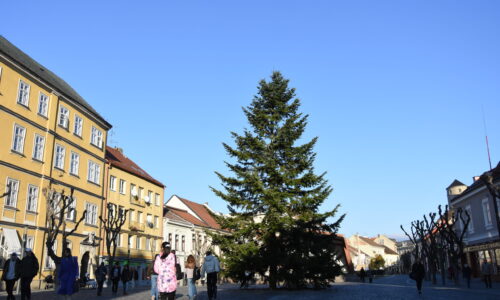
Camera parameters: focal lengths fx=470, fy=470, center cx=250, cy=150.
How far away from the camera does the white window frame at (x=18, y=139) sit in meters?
30.2

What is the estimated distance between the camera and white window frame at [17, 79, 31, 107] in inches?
1220

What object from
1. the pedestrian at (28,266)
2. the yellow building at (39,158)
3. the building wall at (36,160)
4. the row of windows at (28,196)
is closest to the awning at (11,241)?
the yellow building at (39,158)

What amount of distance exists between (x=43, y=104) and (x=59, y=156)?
4.15 m

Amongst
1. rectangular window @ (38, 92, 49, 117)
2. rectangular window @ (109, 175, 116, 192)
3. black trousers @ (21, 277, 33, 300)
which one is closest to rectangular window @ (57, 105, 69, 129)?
rectangular window @ (38, 92, 49, 117)

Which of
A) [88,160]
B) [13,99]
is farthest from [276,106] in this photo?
[88,160]

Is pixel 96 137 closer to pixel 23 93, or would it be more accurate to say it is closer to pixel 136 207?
pixel 136 207

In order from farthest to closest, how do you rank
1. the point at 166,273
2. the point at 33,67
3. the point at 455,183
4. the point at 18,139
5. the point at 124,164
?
the point at 455,183 < the point at 124,164 < the point at 33,67 < the point at 18,139 < the point at 166,273

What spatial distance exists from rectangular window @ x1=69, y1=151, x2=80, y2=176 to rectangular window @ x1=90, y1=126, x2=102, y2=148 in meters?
3.47

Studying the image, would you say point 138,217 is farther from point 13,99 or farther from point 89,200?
point 13,99

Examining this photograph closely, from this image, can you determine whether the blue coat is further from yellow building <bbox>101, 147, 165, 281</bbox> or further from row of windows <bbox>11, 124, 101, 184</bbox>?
yellow building <bbox>101, 147, 165, 281</bbox>

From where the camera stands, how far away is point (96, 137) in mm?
42625

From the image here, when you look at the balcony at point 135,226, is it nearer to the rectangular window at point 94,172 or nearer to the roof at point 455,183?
the rectangular window at point 94,172

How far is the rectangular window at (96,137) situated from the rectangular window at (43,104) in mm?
7646

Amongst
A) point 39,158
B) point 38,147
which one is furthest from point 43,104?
point 39,158
